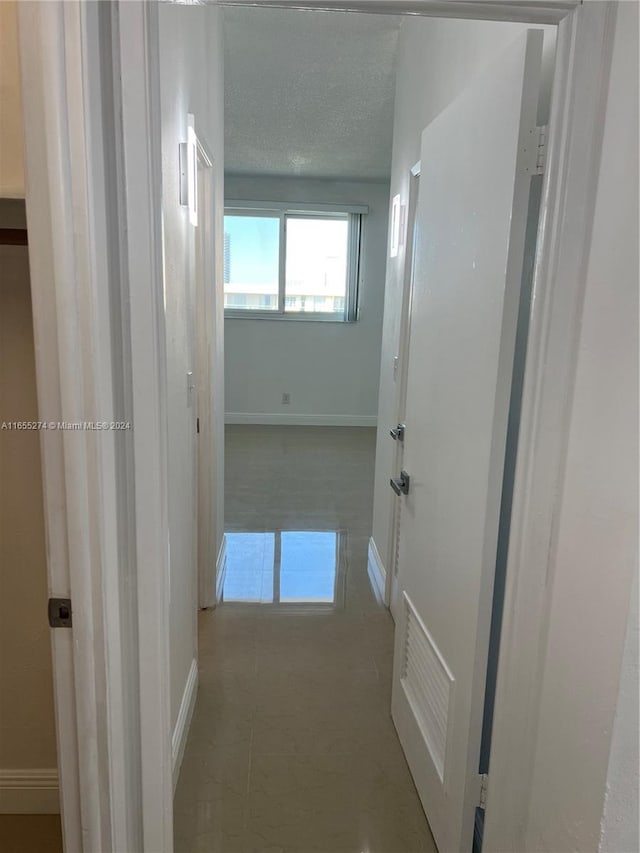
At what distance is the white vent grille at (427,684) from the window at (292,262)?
5417 mm

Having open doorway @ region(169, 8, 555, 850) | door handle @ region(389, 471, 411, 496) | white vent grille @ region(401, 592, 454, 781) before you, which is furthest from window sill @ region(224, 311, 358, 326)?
white vent grille @ region(401, 592, 454, 781)

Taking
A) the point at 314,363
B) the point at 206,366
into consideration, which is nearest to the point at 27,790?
the point at 206,366

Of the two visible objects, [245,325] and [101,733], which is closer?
[101,733]

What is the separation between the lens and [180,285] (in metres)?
1.82

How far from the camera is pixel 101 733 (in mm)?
1120

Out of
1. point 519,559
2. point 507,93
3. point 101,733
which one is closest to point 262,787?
point 101,733

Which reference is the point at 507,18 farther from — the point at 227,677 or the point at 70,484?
the point at 227,677

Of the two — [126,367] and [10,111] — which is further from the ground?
[10,111]

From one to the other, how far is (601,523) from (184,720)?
159 cm

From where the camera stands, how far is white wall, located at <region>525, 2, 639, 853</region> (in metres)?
0.95

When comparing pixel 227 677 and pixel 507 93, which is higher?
pixel 507 93

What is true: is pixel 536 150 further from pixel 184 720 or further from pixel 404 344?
pixel 184 720

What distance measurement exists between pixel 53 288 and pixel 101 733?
83cm

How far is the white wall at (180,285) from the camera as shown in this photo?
1.60 meters
